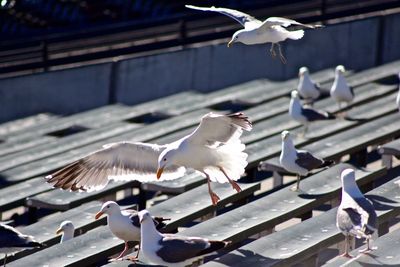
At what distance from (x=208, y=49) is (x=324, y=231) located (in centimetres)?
1237

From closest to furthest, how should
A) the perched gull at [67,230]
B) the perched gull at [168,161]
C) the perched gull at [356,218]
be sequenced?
the perched gull at [356,218] < the perched gull at [168,161] < the perched gull at [67,230]

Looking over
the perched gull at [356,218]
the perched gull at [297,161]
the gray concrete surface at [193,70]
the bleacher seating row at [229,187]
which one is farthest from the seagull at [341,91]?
the perched gull at [356,218]

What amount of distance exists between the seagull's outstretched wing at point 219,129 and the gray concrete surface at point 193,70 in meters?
11.0

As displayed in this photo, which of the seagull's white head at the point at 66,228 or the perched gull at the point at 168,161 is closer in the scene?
the perched gull at the point at 168,161

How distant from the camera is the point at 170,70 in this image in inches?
958

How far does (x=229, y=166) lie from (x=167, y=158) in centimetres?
85

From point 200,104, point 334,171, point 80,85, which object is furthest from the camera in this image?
point 80,85

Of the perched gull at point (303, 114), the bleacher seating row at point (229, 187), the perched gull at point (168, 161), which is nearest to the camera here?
the bleacher seating row at point (229, 187)

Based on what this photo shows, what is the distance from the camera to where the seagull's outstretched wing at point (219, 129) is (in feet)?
40.0

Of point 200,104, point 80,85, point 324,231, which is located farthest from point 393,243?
point 80,85

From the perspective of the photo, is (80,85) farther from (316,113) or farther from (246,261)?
(246,261)

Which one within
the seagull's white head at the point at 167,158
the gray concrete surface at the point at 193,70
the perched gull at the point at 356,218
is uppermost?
the seagull's white head at the point at 167,158

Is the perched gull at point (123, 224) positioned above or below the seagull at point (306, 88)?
above

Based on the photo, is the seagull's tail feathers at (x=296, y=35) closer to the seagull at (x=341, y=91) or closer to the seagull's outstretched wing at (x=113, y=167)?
the seagull's outstretched wing at (x=113, y=167)
